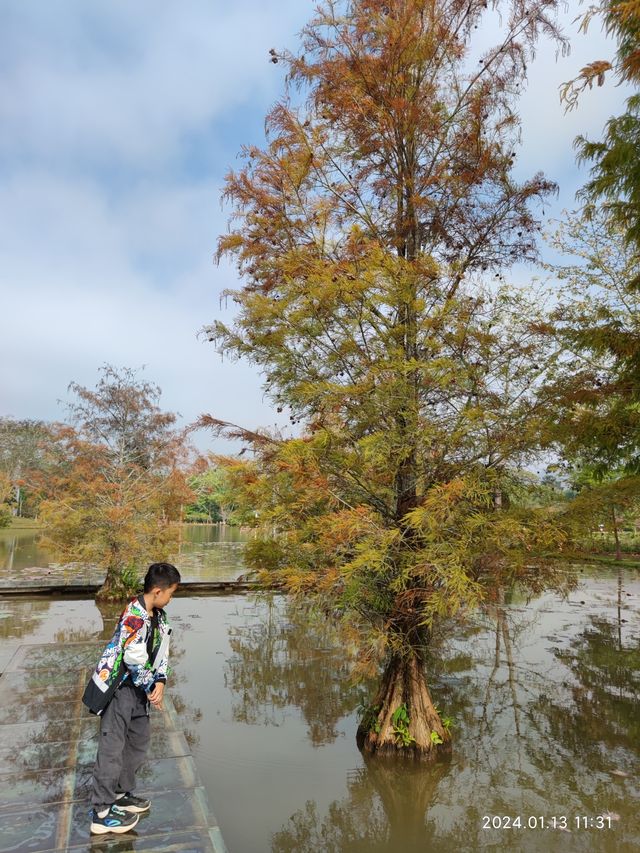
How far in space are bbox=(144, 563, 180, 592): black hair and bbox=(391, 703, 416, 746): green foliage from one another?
353 cm


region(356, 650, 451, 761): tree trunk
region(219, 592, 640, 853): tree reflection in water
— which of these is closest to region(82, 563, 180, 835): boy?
region(219, 592, 640, 853): tree reflection in water

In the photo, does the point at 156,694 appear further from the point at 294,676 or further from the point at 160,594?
the point at 294,676

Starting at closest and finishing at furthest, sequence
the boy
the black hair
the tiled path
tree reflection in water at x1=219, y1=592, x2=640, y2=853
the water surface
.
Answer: the tiled path, the boy, the black hair, tree reflection in water at x1=219, y1=592, x2=640, y2=853, the water surface

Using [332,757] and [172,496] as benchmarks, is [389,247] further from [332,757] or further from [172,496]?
[172,496]

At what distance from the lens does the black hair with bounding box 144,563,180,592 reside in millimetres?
3594

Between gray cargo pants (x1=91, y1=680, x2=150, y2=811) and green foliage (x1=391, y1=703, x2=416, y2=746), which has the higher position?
gray cargo pants (x1=91, y1=680, x2=150, y2=811)

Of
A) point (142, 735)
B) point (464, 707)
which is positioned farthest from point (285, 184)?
point (464, 707)

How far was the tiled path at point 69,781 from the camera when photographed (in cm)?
333

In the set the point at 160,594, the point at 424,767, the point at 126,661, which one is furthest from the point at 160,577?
the point at 424,767

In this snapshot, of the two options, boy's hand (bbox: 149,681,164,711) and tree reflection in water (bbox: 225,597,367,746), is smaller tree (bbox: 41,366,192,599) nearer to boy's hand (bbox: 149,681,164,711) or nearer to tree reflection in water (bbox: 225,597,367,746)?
tree reflection in water (bbox: 225,597,367,746)

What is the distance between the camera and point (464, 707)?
7641 mm

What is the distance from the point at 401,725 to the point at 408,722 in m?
0.08

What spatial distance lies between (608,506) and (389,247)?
11.7 ft

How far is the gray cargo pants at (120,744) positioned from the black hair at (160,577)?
1.93 ft
